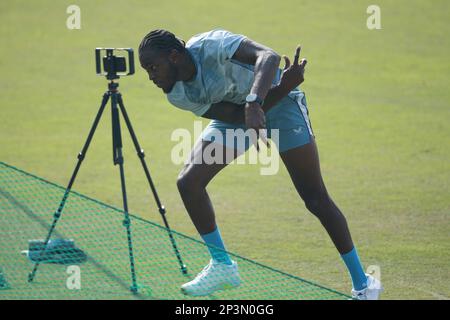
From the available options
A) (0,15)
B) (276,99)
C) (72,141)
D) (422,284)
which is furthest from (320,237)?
(0,15)

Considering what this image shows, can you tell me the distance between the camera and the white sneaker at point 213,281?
6.87 meters

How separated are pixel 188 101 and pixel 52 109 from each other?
8217mm

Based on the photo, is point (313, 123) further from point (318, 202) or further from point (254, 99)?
point (254, 99)

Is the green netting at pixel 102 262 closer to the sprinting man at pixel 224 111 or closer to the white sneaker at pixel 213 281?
the white sneaker at pixel 213 281

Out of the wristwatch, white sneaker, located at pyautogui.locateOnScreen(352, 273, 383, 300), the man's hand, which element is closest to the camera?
the wristwatch

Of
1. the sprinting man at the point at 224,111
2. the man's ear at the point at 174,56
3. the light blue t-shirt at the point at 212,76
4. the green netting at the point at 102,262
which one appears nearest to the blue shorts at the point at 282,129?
the sprinting man at the point at 224,111

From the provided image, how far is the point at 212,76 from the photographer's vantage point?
21.6 feet

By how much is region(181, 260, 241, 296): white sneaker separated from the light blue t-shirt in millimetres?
1278

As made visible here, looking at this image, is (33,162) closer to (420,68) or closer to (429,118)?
(429,118)

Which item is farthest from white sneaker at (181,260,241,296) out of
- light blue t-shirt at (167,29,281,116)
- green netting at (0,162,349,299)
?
light blue t-shirt at (167,29,281,116)

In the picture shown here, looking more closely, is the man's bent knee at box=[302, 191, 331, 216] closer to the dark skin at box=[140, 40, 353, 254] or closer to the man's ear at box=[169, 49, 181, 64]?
the dark skin at box=[140, 40, 353, 254]

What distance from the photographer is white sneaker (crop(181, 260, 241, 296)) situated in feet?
22.5

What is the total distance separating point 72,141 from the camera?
1277 centimetres

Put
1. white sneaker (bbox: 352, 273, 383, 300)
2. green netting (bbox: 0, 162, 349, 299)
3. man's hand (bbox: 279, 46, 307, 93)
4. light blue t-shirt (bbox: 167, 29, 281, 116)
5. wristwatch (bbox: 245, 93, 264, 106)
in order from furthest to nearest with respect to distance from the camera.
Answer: green netting (bbox: 0, 162, 349, 299) → white sneaker (bbox: 352, 273, 383, 300) → light blue t-shirt (bbox: 167, 29, 281, 116) → man's hand (bbox: 279, 46, 307, 93) → wristwatch (bbox: 245, 93, 264, 106)
